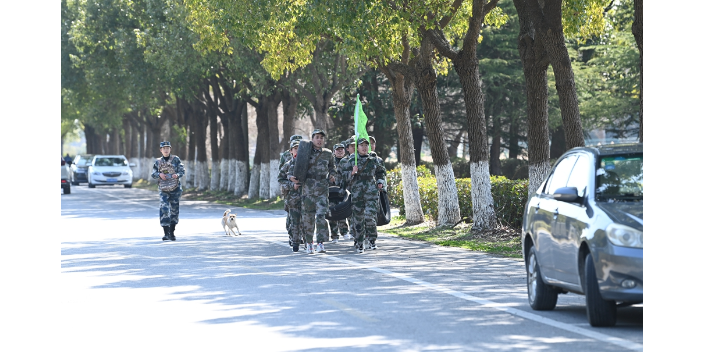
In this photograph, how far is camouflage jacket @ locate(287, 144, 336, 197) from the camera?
1689 cm

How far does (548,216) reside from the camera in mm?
9891

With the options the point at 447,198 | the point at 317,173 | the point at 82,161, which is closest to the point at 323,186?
the point at 317,173

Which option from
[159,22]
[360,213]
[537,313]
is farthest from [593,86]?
[537,313]

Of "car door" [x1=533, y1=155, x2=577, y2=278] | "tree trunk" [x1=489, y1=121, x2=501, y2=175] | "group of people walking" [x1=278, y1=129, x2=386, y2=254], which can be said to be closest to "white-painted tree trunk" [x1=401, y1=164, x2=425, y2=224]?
"group of people walking" [x1=278, y1=129, x2=386, y2=254]

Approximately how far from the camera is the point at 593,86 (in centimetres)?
3922

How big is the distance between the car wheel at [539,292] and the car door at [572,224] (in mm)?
408

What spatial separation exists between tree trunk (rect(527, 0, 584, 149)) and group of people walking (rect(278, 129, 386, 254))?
3.13 m

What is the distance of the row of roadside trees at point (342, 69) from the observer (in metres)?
19.0

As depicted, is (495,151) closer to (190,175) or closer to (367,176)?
(190,175)

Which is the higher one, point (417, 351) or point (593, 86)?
point (593, 86)

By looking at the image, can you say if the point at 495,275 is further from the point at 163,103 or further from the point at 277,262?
the point at 163,103

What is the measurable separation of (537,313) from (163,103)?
141 feet

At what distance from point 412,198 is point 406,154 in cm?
100

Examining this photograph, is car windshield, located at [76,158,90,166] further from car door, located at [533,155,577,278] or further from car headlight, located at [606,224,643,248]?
car headlight, located at [606,224,643,248]
